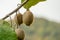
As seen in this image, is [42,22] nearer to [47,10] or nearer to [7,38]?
[47,10]

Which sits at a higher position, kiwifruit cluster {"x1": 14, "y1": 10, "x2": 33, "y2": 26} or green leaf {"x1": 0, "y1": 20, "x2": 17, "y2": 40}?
kiwifruit cluster {"x1": 14, "y1": 10, "x2": 33, "y2": 26}

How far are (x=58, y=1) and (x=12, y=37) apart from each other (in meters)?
2.56

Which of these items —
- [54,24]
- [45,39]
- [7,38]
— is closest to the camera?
[7,38]

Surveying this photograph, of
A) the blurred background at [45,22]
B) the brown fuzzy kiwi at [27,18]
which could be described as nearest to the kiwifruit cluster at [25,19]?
the brown fuzzy kiwi at [27,18]

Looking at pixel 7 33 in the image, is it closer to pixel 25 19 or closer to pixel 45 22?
pixel 25 19

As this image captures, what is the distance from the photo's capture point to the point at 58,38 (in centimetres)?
283

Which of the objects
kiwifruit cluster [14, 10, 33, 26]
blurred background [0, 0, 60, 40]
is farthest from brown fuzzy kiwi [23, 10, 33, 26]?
blurred background [0, 0, 60, 40]

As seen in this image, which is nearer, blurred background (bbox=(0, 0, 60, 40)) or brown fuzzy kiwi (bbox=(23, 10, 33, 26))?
brown fuzzy kiwi (bbox=(23, 10, 33, 26))

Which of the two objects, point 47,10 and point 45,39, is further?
point 47,10

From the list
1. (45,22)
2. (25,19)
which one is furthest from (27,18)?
(45,22)

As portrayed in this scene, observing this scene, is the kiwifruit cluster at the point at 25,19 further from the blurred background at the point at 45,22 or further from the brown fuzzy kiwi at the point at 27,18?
the blurred background at the point at 45,22

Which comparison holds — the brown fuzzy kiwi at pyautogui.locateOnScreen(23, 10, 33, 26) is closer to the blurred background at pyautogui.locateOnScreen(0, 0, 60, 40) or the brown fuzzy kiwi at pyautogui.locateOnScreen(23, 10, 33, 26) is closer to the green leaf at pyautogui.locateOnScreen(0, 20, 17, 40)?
the green leaf at pyautogui.locateOnScreen(0, 20, 17, 40)

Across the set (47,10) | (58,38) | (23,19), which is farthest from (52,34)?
(23,19)

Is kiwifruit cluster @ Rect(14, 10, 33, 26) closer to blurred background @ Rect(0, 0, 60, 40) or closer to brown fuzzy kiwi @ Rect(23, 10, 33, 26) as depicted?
brown fuzzy kiwi @ Rect(23, 10, 33, 26)
